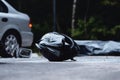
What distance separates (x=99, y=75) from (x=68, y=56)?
4.34 meters

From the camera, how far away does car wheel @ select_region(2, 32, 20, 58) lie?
14777mm

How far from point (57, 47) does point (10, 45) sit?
85.8 inches

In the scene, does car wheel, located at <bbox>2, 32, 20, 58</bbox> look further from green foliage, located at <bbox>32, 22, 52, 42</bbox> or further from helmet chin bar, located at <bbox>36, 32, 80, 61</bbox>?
green foliage, located at <bbox>32, 22, 52, 42</bbox>

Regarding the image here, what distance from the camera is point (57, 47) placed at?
42.7ft

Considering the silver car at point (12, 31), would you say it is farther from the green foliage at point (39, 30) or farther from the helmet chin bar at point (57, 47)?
the green foliage at point (39, 30)

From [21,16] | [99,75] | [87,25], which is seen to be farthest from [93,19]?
[99,75]

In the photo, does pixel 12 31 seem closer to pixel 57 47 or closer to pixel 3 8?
pixel 3 8

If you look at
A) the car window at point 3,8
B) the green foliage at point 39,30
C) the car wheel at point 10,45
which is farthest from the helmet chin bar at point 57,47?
the green foliage at point 39,30

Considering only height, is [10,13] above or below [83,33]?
above

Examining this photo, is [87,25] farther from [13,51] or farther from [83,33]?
[13,51]

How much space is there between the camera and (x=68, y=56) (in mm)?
13227

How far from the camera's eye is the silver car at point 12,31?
1480 centimetres

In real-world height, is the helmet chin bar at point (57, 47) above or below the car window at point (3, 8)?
below

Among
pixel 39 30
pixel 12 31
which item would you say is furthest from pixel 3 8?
pixel 39 30
